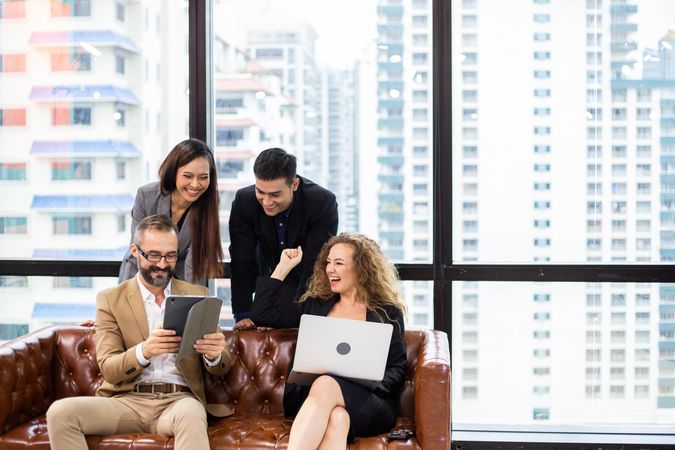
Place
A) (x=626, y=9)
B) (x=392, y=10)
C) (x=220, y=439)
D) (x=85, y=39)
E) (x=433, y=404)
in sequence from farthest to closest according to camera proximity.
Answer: (x=85, y=39) → (x=392, y=10) → (x=626, y=9) → (x=220, y=439) → (x=433, y=404)

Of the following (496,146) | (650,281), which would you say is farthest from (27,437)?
(650,281)

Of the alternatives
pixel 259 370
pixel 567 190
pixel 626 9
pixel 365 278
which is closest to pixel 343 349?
pixel 365 278

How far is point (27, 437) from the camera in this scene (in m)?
3.64

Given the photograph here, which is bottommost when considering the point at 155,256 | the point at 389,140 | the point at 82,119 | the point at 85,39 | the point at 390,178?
the point at 155,256

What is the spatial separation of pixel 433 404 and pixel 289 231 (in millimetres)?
1114

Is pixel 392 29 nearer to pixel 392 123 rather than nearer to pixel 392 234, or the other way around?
pixel 392 123

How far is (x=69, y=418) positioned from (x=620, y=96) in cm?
325

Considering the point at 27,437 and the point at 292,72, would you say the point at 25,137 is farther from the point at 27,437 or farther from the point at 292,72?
the point at 27,437

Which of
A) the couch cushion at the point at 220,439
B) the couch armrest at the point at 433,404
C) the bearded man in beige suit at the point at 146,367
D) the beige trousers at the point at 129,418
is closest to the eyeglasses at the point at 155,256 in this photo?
the bearded man in beige suit at the point at 146,367

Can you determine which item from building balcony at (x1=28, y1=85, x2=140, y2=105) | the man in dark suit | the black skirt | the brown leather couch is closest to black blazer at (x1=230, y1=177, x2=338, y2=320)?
the man in dark suit

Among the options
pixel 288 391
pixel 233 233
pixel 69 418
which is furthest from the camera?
pixel 233 233

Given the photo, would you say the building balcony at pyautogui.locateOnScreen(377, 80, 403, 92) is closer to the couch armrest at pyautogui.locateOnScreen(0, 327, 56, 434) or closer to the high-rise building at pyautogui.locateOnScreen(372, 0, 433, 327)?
the high-rise building at pyautogui.locateOnScreen(372, 0, 433, 327)

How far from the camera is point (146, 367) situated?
3734mm

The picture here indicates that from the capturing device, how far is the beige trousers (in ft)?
11.3
